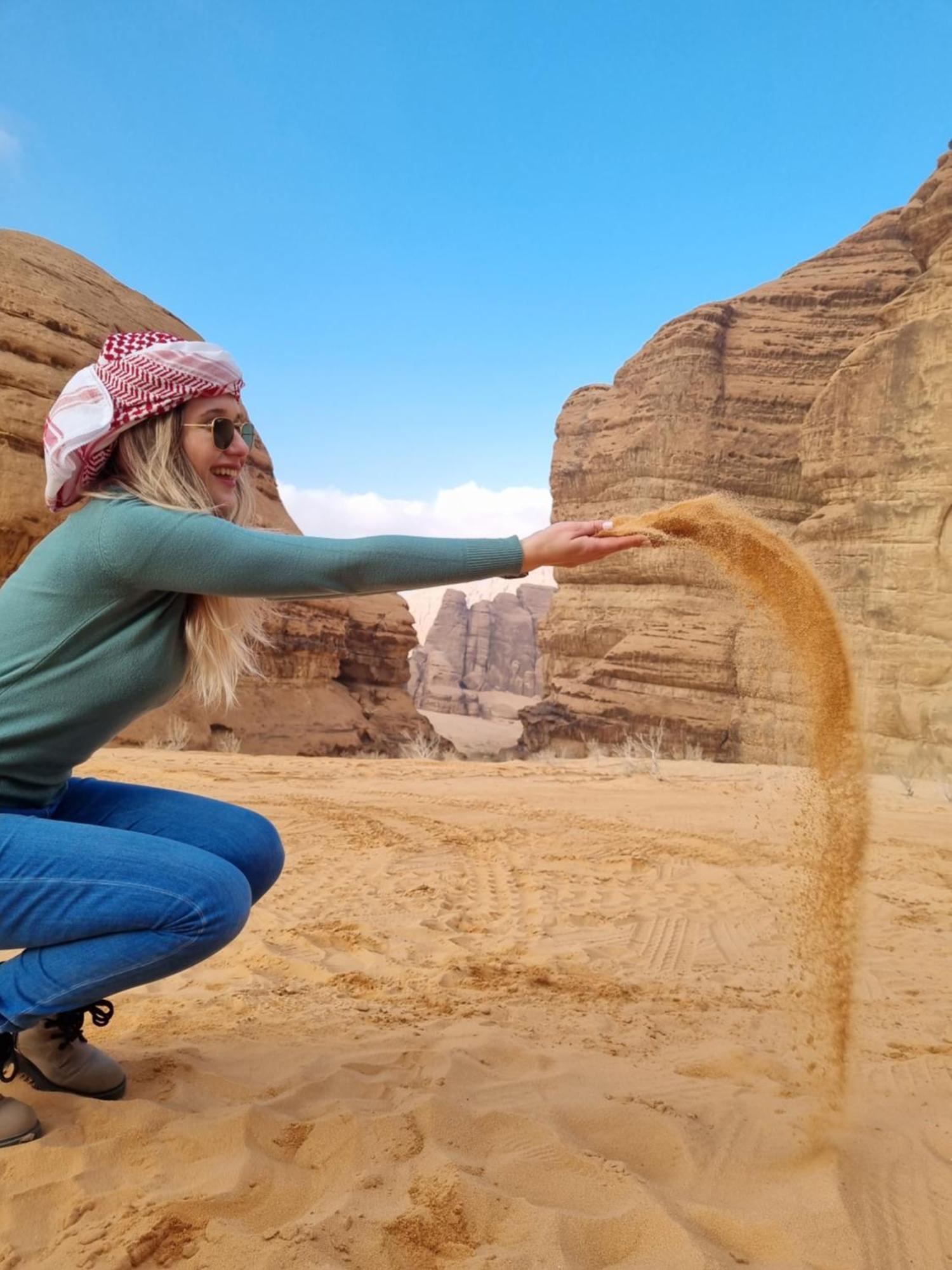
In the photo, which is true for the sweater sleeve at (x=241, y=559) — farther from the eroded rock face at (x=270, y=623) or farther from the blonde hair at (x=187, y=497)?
the eroded rock face at (x=270, y=623)

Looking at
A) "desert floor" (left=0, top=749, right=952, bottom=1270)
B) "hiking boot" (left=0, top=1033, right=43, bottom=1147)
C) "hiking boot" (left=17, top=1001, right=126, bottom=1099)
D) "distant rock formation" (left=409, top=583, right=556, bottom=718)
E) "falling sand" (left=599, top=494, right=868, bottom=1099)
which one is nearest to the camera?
"desert floor" (left=0, top=749, right=952, bottom=1270)

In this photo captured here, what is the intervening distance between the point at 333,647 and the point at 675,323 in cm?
1330

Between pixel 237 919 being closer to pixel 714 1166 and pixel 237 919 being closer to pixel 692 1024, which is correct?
pixel 714 1166

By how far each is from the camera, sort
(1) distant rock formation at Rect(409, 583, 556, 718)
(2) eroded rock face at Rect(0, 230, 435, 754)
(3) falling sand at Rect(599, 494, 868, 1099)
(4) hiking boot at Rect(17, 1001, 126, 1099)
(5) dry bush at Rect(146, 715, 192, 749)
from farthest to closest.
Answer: (1) distant rock formation at Rect(409, 583, 556, 718), (2) eroded rock face at Rect(0, 230, 435, 754), (5) dry bush at Rect(146, 715, 192, 749), (3) falling sand at Rect(599, 494, 868, 1099), (4) hiking boot at Rect(17, 1001, 126, 1099)

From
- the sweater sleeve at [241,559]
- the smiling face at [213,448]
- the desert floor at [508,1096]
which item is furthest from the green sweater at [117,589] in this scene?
the desert floor at [508,1096]

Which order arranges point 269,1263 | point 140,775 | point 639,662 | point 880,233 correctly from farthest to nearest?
1. point 880,233
2. point 639,662
3. point 140,775
4. point 269,1263

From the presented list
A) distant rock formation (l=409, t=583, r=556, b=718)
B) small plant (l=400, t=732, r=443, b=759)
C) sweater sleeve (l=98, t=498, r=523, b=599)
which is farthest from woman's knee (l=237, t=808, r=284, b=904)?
distant rock formation (l=409, t=583, r=556, b=718)

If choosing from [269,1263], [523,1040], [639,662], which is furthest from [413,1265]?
[639,662]

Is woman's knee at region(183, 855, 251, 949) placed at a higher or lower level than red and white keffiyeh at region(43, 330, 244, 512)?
lower

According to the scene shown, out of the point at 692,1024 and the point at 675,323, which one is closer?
the point at 692,1024

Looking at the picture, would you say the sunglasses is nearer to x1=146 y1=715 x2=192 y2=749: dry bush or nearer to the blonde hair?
the blonde hair

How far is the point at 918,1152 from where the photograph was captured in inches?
84.7

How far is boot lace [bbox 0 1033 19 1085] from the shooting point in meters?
1.97

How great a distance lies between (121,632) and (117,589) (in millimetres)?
107
